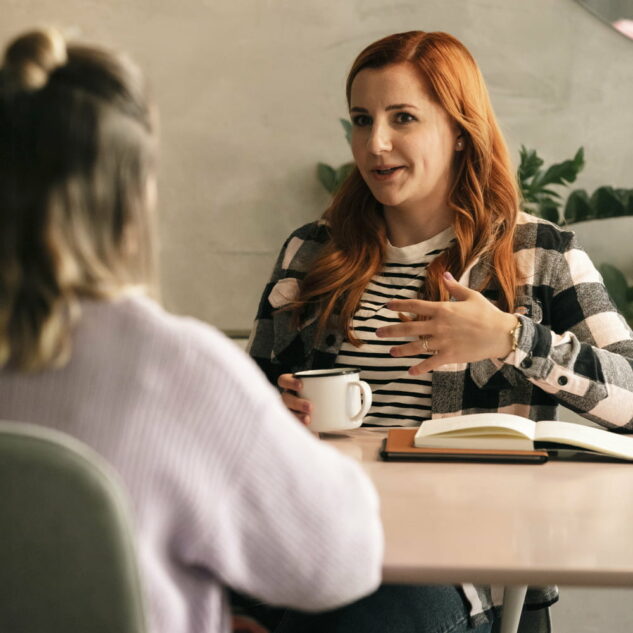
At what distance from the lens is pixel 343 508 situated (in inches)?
29.9

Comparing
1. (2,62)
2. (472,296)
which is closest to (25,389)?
(2,62)

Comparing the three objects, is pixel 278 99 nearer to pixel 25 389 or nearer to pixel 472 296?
pixel 472 296

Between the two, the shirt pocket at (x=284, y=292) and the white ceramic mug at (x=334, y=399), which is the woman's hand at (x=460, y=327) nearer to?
the white ceramic mug at (x=334, y=399)

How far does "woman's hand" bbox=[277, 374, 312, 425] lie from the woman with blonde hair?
0.61 meters

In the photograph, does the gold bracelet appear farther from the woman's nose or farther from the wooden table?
the woman's nose

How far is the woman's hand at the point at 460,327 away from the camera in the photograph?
4.43ft

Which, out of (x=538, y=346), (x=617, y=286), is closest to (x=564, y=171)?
(x=617, y=286)

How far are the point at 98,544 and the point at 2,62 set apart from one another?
1.24ft

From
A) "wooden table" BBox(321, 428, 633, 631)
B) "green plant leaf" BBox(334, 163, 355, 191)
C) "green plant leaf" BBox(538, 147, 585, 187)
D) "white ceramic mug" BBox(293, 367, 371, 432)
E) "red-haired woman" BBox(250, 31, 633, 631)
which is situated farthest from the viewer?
"green plant leaf" BBox(334, 163, 355, 191)

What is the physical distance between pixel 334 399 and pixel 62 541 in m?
0.71

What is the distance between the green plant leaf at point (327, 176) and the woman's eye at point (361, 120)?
767mm

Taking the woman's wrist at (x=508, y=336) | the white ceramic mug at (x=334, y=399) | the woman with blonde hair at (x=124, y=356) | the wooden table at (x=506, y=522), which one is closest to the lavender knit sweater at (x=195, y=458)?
the woman with blonde hair at (x=124, y=356)

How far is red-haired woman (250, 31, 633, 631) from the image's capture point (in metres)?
1.59

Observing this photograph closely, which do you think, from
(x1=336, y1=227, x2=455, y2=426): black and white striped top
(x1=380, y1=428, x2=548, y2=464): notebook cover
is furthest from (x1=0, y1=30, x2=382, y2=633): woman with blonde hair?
(x1=336, y1=227, x2=455, y2=426): black and white striped top
